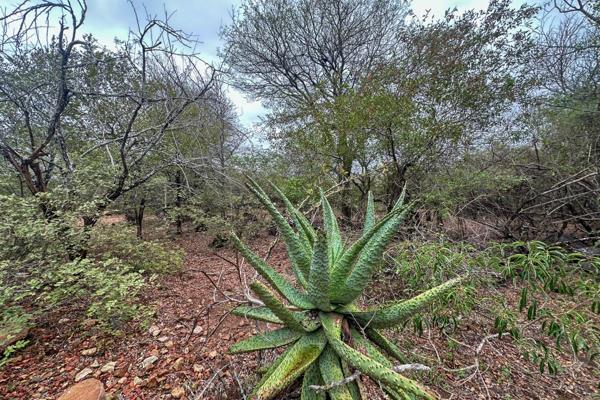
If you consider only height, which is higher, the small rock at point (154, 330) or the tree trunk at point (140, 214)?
the tree trunk at point (140, 214)

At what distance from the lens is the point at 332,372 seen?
3.05 feet

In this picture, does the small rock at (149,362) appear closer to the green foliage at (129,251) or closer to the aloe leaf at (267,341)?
the aloe leaf at (267,341)

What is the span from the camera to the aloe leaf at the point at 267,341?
1047mm

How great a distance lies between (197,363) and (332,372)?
1629 millimetres

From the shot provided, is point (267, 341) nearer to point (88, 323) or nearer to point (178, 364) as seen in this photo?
point (178, 364)

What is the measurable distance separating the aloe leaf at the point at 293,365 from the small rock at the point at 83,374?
1.91 m

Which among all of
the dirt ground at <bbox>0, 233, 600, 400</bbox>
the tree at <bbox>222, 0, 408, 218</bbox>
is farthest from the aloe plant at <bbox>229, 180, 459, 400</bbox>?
the tree at <bbox>222, 0, 408, 218</bbox>

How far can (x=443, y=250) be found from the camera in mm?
1866

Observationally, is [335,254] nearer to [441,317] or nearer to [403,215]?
[403,215]

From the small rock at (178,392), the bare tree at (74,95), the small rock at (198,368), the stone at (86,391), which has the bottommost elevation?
the small rock at (178,392)

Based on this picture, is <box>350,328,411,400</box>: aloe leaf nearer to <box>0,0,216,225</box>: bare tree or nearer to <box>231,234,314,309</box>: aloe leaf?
<box>231,234,314,309</box>: aloe leaf


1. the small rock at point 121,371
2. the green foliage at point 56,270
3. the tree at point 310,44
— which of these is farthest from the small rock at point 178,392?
the tree at point 310,44

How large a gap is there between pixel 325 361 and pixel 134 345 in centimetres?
219

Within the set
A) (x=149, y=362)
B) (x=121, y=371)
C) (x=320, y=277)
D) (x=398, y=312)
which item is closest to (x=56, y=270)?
(x=121, y=371)
